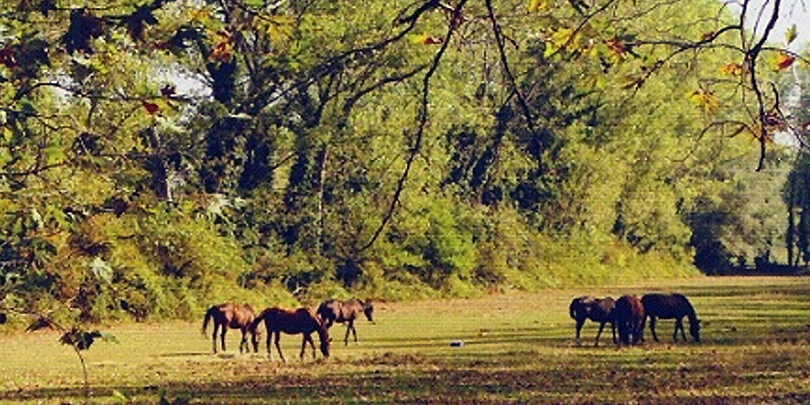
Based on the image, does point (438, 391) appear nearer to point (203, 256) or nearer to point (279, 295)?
point (203, 256)

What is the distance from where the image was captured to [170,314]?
3644cm

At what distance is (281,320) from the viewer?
23.9 metres

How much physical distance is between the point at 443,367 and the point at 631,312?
694 cm

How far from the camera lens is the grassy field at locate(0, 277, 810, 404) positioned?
665 inches

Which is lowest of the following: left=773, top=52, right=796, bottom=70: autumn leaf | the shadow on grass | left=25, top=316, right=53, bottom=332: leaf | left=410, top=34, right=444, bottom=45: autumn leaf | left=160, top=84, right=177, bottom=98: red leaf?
the shadow on grass

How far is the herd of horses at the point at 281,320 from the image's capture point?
2350cm

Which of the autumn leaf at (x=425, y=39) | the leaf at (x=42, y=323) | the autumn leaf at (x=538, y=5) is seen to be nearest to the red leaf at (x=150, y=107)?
the leaf at (x=42, y=323)

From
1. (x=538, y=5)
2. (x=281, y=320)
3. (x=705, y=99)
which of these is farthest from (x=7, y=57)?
(x=281, y=320)

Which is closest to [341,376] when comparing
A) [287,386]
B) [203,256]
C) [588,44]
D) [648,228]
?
[287,386]

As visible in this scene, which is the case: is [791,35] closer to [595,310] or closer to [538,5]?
[538,5]

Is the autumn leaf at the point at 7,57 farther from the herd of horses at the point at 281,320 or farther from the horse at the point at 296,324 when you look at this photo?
the horse at the point at 296,324

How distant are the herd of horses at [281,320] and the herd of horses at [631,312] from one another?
17.6ft

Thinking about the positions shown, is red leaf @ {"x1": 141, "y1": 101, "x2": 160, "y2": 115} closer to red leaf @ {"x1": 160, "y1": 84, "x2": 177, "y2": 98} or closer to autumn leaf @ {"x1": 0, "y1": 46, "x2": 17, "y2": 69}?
red leaf @ {"x1": 160, "y1": 84, "x2": 177, "y2": 98}

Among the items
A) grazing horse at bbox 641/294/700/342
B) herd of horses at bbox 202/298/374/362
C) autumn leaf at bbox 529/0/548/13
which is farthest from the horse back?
autumn leaf at bbox 529/0/548/13
